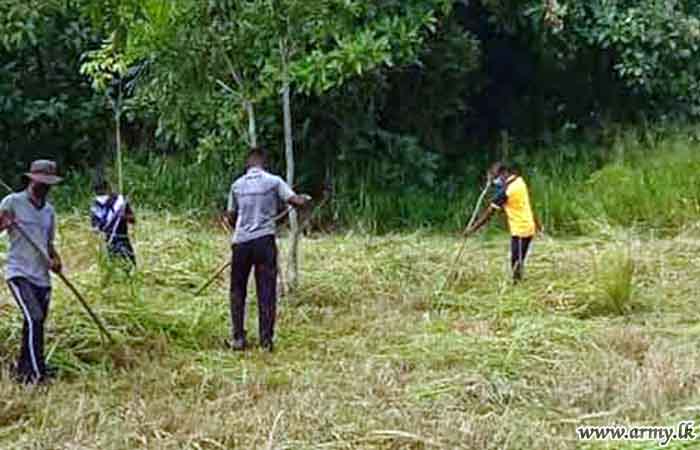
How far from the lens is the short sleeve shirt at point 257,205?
7777mm


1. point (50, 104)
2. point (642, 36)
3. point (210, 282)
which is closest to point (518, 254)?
point (210, 282)

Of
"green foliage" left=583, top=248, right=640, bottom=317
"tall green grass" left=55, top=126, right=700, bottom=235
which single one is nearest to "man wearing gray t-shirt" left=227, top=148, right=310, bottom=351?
"green foliage" left=583, top=248, right=640, bottom=317

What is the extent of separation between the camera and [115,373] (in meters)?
7.03

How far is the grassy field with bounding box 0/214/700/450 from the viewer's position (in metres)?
5.63

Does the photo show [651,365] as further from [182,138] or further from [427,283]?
[182,138]

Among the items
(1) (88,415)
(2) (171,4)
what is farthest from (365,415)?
(2) (171,4)

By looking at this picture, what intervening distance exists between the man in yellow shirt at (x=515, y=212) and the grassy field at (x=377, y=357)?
0.84 ft

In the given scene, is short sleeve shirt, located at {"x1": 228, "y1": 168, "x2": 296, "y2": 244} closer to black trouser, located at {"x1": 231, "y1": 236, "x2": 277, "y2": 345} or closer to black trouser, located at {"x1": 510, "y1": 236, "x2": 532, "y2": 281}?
black trouser, located at {"x1": 231, "y1": 236, "x2": 277, "y2": 345}

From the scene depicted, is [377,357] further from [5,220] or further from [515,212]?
[515,212]

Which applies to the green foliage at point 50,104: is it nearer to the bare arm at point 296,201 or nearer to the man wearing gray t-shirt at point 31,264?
the bare arm at point 296,201

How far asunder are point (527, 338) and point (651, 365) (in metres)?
1.05

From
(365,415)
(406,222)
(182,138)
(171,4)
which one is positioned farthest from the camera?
(406,222)

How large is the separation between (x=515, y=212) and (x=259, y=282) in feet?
10.2

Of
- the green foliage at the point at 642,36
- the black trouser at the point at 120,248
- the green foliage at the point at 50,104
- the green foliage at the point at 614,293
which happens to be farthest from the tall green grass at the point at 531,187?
the black trouser at the point at 120,248
